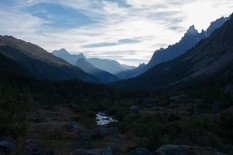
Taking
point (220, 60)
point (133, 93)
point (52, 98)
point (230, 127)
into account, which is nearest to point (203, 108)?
point (230, 127)

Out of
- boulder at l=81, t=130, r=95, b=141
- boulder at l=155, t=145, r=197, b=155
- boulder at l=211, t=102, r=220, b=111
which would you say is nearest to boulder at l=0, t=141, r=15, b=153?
boulder at l=81, t=130, r=95, b=141

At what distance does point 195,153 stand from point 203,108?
170 ft

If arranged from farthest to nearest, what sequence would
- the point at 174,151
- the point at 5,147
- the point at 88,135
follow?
the point at 88,135 < the point at 5,147 < the point at 174,151

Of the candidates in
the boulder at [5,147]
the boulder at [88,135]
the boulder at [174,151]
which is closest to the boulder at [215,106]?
the boulder at [88,135]

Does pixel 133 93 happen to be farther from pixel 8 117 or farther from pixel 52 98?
pixel 8 117

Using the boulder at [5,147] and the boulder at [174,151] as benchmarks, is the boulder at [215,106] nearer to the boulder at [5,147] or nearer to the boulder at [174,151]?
the boulder at [174,151]

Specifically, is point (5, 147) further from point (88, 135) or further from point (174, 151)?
point (174, 151)

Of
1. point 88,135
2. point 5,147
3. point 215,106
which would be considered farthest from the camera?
point 215,106

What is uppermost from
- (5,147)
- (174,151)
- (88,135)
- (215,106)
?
(174,151)

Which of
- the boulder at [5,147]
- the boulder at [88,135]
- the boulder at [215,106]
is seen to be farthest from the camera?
the boulder at [215,106]

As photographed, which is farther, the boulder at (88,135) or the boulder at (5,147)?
the boulder at (88,135)

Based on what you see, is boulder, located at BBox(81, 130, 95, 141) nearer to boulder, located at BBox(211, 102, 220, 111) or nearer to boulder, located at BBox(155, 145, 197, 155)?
boulder, located at BBox(155, 145, 197, 155)

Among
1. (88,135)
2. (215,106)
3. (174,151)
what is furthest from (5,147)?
(215,106)

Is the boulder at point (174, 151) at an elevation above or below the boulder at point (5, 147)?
above
